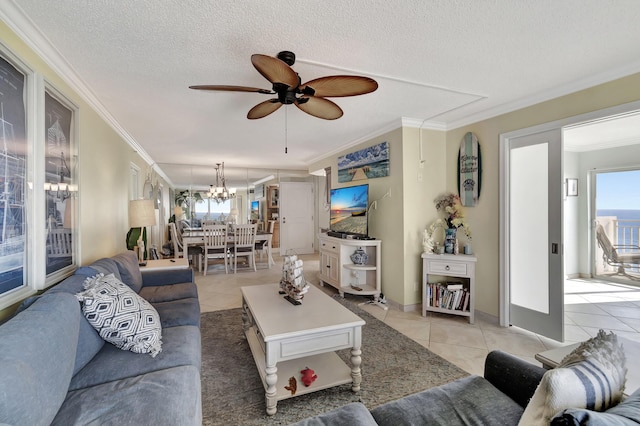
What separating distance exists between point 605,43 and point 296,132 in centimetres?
323

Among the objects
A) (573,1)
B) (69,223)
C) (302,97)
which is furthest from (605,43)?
(69,223)

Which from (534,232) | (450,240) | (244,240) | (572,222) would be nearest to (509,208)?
(534,232)

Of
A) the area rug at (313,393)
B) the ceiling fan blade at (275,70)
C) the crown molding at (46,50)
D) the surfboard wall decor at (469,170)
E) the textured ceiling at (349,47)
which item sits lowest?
the area rug at (313,393)

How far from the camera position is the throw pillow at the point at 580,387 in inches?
29.7

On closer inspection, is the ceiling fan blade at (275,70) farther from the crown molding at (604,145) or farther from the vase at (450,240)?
the crown molding at (604,145)

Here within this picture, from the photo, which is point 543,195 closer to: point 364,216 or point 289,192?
point 364,216

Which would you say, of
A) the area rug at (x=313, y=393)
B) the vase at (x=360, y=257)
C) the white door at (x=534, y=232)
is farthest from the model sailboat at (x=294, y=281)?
the white door at (x=534, y=232)

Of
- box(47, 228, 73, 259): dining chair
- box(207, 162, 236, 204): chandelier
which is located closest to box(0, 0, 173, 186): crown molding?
box(47, 228, 73, 259): dining chair

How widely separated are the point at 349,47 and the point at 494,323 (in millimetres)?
3222

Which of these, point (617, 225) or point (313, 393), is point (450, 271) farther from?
point (617, 225)

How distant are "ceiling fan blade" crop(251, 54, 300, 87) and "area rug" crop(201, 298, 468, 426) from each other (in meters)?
2.10

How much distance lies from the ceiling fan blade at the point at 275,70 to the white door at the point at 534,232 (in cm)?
256

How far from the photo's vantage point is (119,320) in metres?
1.66

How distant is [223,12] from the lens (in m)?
1.59
